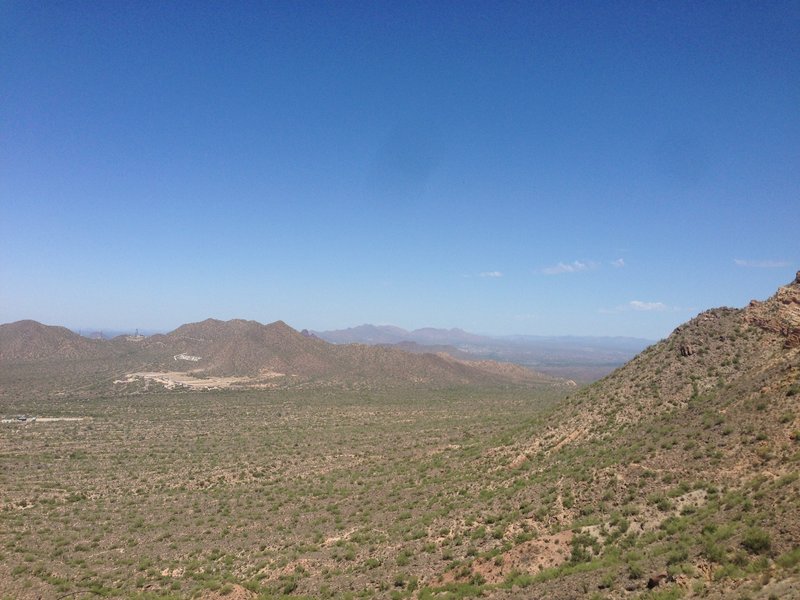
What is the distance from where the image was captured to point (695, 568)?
11.7 metres

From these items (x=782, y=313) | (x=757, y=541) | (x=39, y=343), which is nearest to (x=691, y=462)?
(x=757, y=541)

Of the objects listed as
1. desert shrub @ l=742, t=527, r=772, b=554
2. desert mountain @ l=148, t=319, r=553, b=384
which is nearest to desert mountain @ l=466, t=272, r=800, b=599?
desert shrub @ l=742, t=527, r=772, b=554

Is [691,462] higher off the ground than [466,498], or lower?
higher

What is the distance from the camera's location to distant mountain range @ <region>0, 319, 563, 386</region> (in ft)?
394

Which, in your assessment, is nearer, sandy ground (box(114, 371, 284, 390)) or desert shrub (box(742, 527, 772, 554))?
desert shrub (box(742, 527, 772, 554))

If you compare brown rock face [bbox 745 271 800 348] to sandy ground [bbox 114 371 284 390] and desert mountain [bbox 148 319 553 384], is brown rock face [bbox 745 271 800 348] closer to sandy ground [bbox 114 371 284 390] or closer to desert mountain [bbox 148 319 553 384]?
desert mountain [bbox 148 319 553 384]

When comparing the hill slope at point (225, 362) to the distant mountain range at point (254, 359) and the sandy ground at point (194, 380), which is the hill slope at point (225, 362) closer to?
the distant mountain range at point (254, 359)

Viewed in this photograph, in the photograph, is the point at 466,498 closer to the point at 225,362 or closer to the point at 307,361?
the point at 307,361

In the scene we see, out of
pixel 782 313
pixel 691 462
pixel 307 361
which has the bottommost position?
pixel 307 361

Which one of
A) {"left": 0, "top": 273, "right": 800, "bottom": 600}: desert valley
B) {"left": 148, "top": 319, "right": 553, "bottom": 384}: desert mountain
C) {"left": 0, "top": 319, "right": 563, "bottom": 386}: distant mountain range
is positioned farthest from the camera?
{"left": 148, "top": 319, "right": 553, "bottom": 384}: desert mountain

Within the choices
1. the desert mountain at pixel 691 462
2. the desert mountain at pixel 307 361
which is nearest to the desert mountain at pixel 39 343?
the desert mountain at pixel 307 361

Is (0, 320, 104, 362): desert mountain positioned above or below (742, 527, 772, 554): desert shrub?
above

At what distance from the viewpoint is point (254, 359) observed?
133 meters

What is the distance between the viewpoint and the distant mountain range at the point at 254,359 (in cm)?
12019
